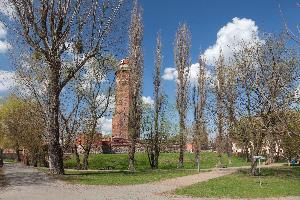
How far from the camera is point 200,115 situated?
56.4 m

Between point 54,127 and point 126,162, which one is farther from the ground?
point 54,127

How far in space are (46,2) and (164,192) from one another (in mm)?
15959

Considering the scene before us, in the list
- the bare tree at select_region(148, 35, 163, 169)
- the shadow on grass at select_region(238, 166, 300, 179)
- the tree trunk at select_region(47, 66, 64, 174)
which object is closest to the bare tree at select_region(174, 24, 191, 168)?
the bare tree at select_region(148, 35, 163, 169)

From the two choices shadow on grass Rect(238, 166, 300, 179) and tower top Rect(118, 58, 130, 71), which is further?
tower top Rect(118, 58, 130, 71)

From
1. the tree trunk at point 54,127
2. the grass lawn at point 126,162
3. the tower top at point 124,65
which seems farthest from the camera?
the grass lawn at point 126,162

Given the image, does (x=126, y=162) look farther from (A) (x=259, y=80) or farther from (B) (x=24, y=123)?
(A) (x=259, y=80)

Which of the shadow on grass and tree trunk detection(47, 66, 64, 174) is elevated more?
tree trunk detection(47, 66, 64, 174)

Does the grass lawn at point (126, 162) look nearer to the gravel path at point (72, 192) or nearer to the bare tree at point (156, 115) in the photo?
the bare tree at point (156, 115)

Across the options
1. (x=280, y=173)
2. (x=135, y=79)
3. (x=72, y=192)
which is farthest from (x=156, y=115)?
(x=72, y=192)

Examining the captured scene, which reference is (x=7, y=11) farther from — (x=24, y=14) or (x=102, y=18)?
(x=102, y=18)

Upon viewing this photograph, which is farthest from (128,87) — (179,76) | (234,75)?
(234,75)

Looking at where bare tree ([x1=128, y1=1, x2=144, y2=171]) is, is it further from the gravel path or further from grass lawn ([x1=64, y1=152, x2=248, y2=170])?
the gravel path

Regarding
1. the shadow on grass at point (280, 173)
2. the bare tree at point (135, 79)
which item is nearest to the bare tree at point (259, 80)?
the shadow on grass at point (280, 173)

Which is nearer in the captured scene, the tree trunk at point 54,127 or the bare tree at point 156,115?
the tree trunk at point 54,127
